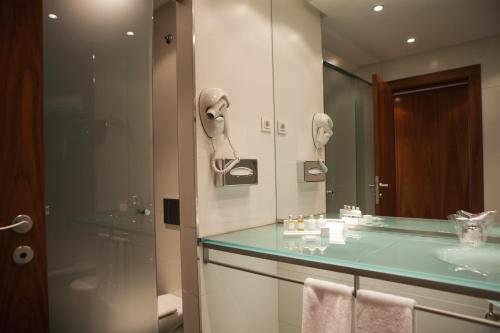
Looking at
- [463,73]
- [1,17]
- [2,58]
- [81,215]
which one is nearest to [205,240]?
[81,215]

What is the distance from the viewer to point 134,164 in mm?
1499

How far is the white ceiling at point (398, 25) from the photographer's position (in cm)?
136

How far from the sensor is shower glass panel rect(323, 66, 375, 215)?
5.31ft

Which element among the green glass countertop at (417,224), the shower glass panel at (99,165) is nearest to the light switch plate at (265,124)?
the shower glass panel at (99,165)

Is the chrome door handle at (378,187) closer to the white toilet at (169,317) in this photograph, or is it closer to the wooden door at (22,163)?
the white toilet at (169,317)

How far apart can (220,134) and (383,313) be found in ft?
3.23

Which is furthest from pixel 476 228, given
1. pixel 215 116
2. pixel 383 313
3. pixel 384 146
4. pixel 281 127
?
pixel 215 116

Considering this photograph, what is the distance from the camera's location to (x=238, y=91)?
168 cm

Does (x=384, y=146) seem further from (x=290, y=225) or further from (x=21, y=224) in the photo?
(x=21, y=224)

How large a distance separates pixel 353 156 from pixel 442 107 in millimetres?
467

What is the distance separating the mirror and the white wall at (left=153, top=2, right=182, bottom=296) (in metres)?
0.71

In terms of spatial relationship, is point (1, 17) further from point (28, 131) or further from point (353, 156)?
point (353, 156)

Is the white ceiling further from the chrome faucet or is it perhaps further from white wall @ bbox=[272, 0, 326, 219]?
the chrome faucet

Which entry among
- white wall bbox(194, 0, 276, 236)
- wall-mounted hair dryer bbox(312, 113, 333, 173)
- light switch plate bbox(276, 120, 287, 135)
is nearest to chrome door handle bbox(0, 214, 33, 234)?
white wall bbox(194, 0, 276, 236)
